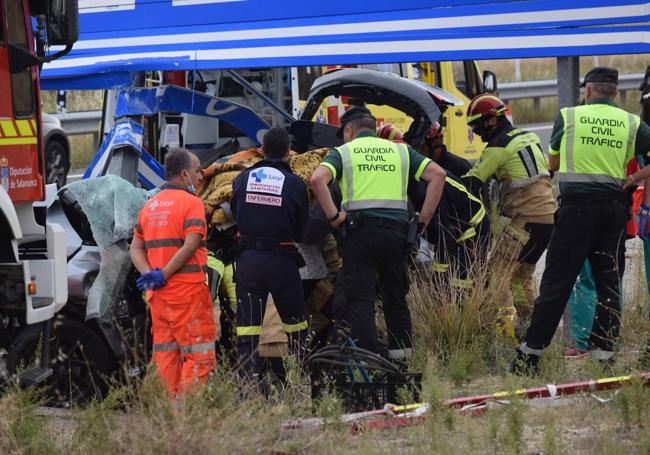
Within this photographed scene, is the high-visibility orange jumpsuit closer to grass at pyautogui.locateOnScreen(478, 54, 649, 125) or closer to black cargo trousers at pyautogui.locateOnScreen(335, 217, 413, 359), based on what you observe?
black cargo trousers at pyautogui.locateOnScreen(335, 217, 413, 359)

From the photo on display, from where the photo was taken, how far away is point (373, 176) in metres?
7.09

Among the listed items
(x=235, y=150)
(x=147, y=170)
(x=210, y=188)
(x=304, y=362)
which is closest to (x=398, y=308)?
(x=304, y=362)

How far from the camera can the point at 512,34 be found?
8.68 metres

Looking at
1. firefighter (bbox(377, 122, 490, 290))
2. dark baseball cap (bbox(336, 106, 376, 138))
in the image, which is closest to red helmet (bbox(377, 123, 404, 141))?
firefighter (bbox(377, 122, 490, 290))

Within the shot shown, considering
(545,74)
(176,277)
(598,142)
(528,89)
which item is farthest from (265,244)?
(545,74)

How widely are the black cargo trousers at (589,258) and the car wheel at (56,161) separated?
29.5 ft

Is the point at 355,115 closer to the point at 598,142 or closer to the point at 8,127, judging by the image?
the point at 598,142

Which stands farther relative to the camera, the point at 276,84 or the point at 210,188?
the point at 276,84

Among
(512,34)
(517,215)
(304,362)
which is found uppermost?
(512,34)

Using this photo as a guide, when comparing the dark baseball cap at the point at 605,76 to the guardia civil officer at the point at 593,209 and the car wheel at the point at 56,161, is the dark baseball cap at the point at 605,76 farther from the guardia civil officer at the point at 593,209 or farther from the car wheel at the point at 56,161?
the car wheel at the point at 56,161

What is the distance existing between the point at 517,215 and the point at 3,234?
4093mm

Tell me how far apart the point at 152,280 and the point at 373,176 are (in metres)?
1.58

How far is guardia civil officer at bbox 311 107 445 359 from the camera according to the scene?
278 inches

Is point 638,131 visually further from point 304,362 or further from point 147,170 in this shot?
point 147,170
